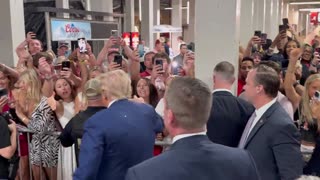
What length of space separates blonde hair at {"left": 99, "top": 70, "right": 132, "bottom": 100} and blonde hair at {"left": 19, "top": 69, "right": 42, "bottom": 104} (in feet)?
5.90

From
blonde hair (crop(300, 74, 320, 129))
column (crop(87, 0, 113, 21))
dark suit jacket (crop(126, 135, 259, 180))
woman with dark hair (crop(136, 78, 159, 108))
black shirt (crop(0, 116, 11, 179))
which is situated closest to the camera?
dark suit jacket (crop(126, 135, 259, 180))

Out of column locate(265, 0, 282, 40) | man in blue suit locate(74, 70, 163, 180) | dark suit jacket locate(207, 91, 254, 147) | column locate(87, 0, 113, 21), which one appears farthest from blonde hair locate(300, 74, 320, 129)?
column locate(265, 0, 282, 40)

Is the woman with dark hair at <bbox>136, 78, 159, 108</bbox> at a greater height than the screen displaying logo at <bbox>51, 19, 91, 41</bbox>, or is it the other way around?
the screen displaying logo at <bbox>51, 19, 91, 41</bbox>

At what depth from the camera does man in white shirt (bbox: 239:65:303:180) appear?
98.3 inches

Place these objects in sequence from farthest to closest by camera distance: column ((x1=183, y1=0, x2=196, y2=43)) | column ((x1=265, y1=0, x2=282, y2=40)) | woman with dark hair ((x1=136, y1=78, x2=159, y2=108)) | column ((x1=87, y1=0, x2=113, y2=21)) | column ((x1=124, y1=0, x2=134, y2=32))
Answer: column ((x1=183, y1=0, x2=196, y2=43)) → column ((x1=124, y1=0, x2=134, y2=32)) → column ((x1=265, y1=0, x2=282, y2=40)) → column ((x1=87, y1=0, x2=113, y2=21)) → woman with dark hair ((x1=136, y1=78, x2=159, y2=108))

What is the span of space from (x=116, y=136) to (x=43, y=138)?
5.46 ft

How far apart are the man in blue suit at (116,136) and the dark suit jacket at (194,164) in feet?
3.32

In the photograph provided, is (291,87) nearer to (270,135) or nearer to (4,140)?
(270,135)

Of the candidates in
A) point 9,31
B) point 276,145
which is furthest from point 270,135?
point 9,31

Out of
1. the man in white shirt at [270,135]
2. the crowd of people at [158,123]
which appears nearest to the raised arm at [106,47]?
the crowd of people at [158,123]

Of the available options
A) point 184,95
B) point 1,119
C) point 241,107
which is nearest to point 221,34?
point 241,107

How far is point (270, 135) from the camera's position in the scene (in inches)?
101

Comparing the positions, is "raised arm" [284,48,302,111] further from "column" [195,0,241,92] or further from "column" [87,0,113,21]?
"column" [87,0,113,21]

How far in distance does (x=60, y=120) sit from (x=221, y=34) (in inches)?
82.3
